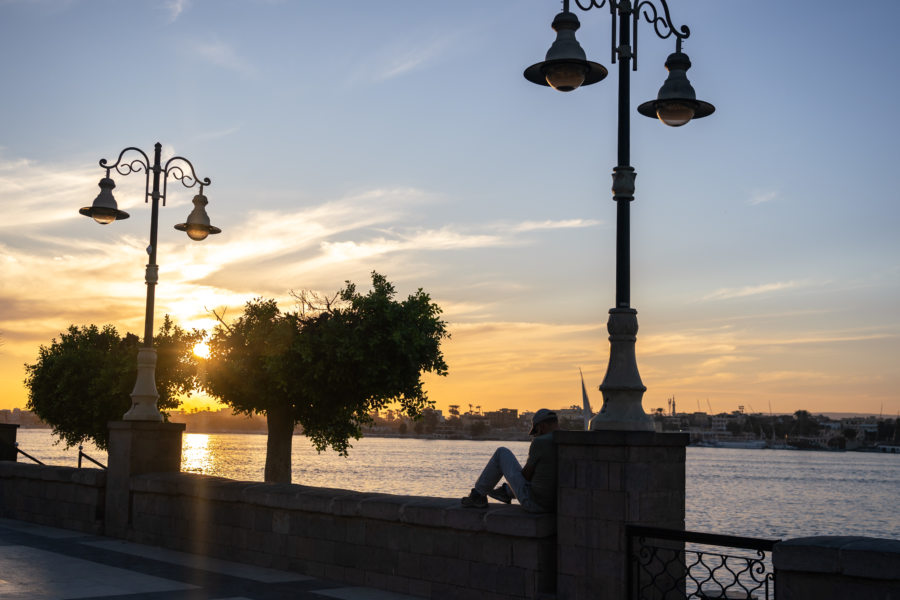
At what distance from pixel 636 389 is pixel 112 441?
956 centimetres

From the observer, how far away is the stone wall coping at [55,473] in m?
13.8

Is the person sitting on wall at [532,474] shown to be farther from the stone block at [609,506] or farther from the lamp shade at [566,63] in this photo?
the lamp shade at [566,63]

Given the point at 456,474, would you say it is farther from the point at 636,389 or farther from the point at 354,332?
the point at 636,389

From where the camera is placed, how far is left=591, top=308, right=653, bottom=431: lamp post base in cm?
770

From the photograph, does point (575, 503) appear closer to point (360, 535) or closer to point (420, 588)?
point (420, 588)

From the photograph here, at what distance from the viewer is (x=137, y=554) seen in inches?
457

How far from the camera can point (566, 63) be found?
824 cm

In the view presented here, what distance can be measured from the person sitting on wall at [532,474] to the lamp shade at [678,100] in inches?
126

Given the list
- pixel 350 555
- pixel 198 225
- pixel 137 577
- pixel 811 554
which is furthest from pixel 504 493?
pixel 198 225

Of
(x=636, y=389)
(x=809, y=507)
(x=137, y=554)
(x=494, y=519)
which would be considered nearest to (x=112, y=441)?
(x=137, y=554)

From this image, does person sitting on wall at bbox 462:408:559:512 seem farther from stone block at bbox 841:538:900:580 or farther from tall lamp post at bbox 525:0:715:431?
stone block at bbox 841:538:900:580

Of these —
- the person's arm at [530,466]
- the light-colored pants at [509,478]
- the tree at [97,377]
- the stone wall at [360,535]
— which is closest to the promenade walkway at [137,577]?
the stone wall at [360,535]

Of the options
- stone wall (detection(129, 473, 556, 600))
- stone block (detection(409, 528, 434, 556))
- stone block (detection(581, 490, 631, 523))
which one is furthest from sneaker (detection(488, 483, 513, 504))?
stone block (detection(581, 490, 631, 523))

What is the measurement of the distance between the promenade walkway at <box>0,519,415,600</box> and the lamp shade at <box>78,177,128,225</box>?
5526 millimetres
